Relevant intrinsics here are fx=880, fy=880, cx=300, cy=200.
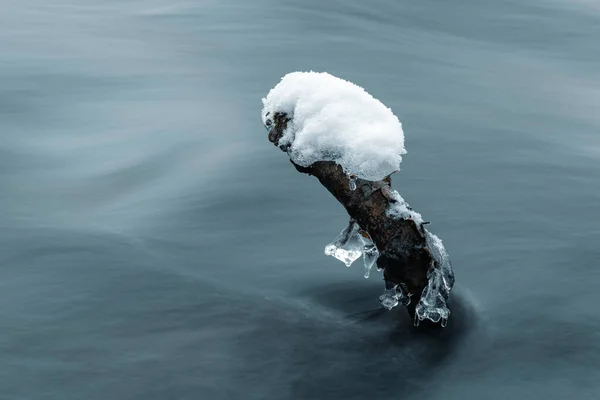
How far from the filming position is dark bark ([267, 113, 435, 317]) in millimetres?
3752

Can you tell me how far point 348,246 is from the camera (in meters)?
4.12

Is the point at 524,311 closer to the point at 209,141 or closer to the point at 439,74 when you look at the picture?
the point at 209,141

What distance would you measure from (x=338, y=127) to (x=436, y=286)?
2.72 ft

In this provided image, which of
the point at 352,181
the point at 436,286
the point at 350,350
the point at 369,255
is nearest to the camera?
the point at 352,181

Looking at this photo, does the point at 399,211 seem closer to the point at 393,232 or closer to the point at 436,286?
the point at 393,232

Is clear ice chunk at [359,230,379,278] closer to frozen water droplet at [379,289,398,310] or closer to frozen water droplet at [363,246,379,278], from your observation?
frozen water droplet at [363,246,379,278]

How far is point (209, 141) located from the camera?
695cm

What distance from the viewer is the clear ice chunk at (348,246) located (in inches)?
161

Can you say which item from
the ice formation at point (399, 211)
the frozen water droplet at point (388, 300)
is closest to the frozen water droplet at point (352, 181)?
the ice formation at point (399, 211)

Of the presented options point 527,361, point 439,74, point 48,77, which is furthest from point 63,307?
point 439,74

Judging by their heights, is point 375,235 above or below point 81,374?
above

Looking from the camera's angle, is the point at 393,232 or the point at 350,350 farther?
the point at 350,350

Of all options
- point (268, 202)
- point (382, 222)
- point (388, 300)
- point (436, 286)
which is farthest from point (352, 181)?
point (268, 202)

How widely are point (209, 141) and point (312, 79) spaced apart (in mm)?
3178
